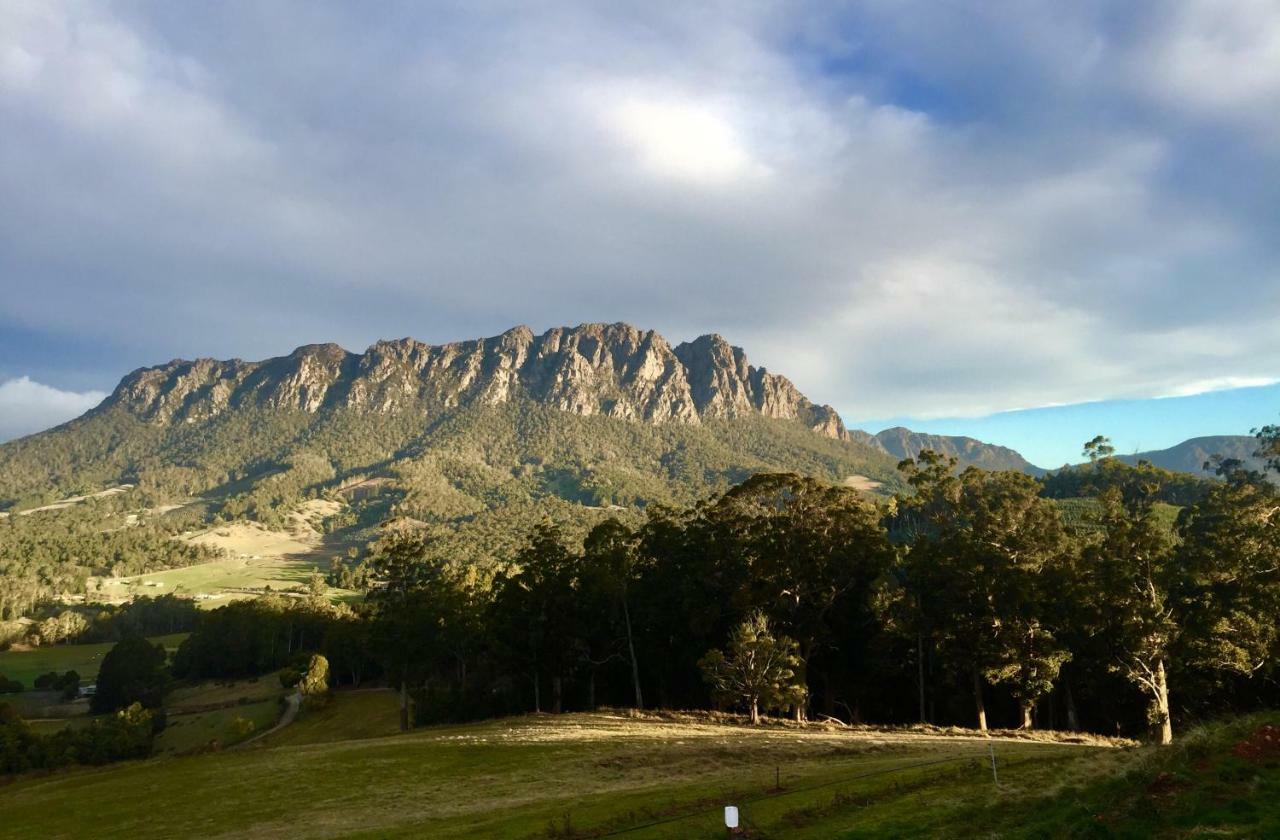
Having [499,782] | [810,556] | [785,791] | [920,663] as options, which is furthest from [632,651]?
[785,791]

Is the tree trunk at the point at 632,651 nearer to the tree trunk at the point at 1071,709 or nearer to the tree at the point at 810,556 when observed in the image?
the tree at the point at 810,556

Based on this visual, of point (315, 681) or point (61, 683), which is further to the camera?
point (61, 683)

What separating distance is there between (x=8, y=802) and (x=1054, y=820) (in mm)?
47820

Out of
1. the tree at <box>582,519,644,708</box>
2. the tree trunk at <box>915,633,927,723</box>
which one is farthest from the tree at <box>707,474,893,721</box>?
the tree at <box>582,519,644,708</box>

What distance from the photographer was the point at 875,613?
150ft

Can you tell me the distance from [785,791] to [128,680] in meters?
111

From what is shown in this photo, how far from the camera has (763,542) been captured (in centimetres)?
4906

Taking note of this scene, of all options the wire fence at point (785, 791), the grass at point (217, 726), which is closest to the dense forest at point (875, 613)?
the wire fence at point (785, 791)

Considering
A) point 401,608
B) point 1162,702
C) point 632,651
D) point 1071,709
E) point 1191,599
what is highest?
point 1191,599

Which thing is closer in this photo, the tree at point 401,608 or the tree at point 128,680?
the tree at point 401,608

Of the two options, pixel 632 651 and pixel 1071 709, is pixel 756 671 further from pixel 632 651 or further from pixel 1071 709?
pixel 1071 709

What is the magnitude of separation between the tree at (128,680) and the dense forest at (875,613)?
58315 millimetres

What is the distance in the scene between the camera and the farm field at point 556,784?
19.4 m

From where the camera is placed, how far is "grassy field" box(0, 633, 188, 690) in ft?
379
